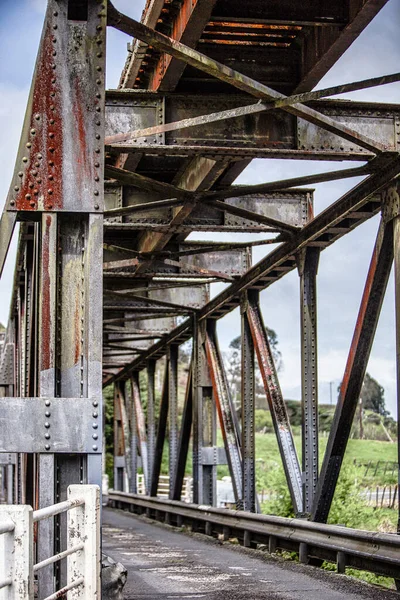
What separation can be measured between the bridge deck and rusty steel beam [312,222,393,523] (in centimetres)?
117

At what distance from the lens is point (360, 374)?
12.1 m

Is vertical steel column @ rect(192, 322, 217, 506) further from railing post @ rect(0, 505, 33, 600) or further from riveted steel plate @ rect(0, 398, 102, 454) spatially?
railing post @ rect(0, 505, 33, 600)

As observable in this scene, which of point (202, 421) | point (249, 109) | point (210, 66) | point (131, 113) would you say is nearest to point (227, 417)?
point (202, 421)

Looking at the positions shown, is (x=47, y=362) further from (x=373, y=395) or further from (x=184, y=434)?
(x=373, y=395)

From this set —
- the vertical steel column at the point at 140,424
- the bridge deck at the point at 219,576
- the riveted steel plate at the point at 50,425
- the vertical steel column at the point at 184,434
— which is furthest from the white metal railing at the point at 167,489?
the riveted steel plate at the point at 50,425

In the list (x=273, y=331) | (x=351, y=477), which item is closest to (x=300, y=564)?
(x=351, y=477)

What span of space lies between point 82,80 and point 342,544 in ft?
21.0

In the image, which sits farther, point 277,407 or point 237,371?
point 237,371

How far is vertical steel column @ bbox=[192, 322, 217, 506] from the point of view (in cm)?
2206

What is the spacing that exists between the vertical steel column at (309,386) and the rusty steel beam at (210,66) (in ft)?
13.2

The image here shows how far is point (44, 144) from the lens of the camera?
7.98 meters

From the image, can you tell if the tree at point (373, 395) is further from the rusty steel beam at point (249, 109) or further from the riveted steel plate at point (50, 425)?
the riveted steel plate at point (50, 425)

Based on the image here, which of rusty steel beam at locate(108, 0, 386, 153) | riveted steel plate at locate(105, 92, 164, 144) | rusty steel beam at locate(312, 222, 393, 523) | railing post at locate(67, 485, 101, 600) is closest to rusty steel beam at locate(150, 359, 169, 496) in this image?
rusty steel beam at locate(312, 222, 393, 523)

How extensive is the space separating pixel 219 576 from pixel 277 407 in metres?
4.73
